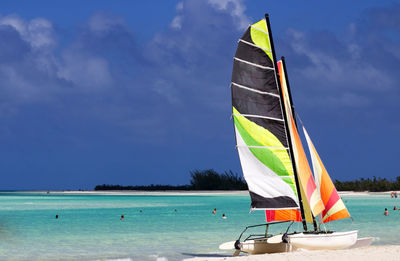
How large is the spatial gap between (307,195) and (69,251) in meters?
8.77

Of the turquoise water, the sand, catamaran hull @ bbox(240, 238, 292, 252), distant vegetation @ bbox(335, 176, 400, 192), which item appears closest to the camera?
the sand

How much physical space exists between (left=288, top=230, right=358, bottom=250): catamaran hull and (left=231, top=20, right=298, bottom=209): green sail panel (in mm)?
1362

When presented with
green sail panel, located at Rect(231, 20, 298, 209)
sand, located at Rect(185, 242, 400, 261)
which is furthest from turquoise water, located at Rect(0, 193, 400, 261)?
sand, located at Rect(185, 242, 400, 261)

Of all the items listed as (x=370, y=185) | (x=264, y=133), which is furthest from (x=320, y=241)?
(x=370, y=185)

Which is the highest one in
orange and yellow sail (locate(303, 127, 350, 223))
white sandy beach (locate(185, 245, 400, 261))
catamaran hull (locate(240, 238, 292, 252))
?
orange and yellow sail (locate(303, 127, 350, 223))

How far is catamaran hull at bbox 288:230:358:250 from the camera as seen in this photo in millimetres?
14828

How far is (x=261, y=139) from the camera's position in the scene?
16109 mm

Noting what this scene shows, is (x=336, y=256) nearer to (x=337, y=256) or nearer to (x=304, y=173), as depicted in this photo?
(x=337, y=256)

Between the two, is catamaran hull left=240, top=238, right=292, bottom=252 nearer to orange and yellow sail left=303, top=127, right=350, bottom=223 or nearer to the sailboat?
the sailboat

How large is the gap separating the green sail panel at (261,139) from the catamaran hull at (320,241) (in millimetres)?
1362

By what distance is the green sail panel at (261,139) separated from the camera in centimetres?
1608

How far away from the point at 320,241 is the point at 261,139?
330cm

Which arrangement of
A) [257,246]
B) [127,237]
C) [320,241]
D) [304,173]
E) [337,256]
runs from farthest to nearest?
[127,237]
[304,173]
[257,246]
[320,241]
[337,256]

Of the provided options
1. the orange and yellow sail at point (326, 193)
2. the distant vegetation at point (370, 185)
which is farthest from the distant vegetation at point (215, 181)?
the orange and yellow sail at point (326, 193)
